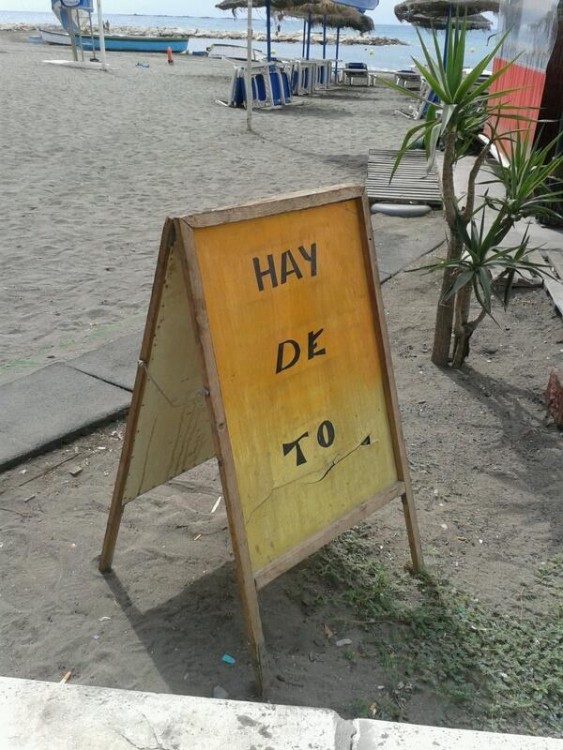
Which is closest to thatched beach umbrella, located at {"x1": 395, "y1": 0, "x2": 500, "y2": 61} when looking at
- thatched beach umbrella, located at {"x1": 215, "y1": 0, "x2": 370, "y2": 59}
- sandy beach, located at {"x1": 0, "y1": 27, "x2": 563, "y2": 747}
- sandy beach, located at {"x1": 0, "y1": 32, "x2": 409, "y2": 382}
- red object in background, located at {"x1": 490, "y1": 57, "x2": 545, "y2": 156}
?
sandy beach, located at {"x1": 0, "y1": 32, "x2": 409, "y2": 382}

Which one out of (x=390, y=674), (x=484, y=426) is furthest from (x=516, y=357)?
(x=390, y=674)

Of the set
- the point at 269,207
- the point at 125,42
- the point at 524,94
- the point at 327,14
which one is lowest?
the point at 125,42

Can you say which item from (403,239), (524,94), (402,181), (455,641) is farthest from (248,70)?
(455,641)

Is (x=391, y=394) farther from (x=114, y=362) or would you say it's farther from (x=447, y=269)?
(x=114, y=362)

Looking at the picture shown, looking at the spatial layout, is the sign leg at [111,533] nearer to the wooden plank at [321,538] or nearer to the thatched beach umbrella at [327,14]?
the wooden plank at [321,538]

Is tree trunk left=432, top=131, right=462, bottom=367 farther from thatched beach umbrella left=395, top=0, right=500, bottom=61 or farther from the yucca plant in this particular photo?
thatched beach umbrella left=395, top=0, right=500, bottom=61

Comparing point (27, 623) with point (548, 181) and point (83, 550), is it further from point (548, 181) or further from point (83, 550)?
point (548, 181)

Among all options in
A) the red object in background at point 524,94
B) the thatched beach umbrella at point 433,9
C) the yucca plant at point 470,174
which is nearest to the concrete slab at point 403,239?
the red object in background at point 524,94

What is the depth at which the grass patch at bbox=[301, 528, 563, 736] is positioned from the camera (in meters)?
2.15

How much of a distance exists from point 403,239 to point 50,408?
13.8 ft

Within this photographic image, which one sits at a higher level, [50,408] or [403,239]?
[50,408]

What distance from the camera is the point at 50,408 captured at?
12.2 ft

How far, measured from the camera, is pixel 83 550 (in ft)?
9.18

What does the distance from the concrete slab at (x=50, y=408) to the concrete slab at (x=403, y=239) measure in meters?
2.63
